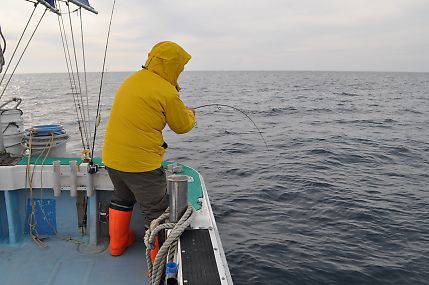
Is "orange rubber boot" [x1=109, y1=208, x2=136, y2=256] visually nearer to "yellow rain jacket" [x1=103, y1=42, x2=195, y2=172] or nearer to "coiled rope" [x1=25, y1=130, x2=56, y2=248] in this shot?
"yellow rain jacket" [x1=103, y1=42, x2=195, y2=172]

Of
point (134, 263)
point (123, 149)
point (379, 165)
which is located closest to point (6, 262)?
point (134, 263)

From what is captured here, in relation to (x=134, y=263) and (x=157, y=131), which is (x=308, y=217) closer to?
(x=134, y=263)

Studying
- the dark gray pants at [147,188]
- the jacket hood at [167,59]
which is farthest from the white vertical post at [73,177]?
→ the jacket hood at [167,59]

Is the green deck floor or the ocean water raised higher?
the green deck floor

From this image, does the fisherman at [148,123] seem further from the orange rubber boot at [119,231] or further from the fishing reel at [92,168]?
the fishing reel at [92,168]

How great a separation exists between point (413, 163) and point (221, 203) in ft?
24.5

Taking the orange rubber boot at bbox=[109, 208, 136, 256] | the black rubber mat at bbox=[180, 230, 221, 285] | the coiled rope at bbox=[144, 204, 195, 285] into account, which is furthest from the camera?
the orange rubber boot at bbox=[109, 208, 136, 256]

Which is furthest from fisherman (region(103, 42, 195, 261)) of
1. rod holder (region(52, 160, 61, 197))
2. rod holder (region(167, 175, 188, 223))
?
rod holder (region(52, 160, 61, 197))

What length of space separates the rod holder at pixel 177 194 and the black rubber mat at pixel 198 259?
17 cm

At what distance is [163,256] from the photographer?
261cm

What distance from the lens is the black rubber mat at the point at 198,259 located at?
2163 mm

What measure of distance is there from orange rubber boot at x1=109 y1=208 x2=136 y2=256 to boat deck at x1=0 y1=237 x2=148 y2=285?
0.41 ft

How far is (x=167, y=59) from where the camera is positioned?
280 cm

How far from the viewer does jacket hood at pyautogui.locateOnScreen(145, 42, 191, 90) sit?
9.21 feet
